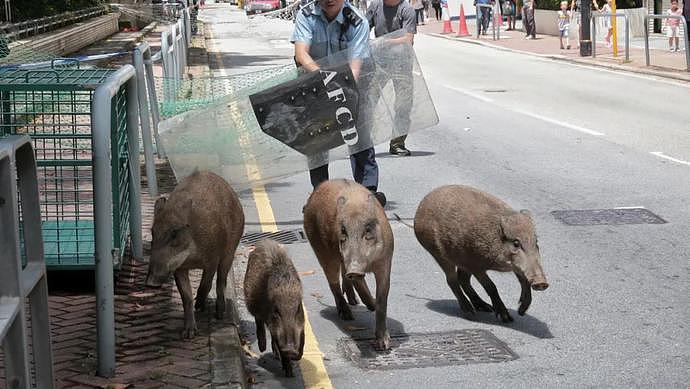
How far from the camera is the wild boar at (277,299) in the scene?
5785 millimetres

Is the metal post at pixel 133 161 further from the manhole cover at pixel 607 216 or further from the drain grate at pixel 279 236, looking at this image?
the manhole cover at pixel 607 216

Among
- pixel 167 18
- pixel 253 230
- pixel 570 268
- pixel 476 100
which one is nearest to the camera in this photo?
pixel 570 268

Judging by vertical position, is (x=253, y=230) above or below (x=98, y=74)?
below

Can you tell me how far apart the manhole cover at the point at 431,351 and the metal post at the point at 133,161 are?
6.48ft

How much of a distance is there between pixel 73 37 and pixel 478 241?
24.5m

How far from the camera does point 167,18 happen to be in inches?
1794

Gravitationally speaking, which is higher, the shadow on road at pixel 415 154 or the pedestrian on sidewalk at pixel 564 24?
the pedestrian on sidewalk at pixel 564 24

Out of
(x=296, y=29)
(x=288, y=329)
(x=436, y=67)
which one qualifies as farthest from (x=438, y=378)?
(x=436, y=67)

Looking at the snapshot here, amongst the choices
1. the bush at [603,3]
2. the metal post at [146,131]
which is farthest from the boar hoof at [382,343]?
the bush at [603,3]

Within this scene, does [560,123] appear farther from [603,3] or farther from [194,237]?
[603,3]

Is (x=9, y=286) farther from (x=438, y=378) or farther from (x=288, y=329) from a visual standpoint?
(x=438, y=378)

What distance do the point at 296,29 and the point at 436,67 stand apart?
20343 millimetres

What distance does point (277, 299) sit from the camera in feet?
19.2

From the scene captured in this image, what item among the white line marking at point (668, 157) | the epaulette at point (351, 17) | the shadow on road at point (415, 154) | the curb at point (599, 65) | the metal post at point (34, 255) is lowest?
the curb at point (599, 65)
